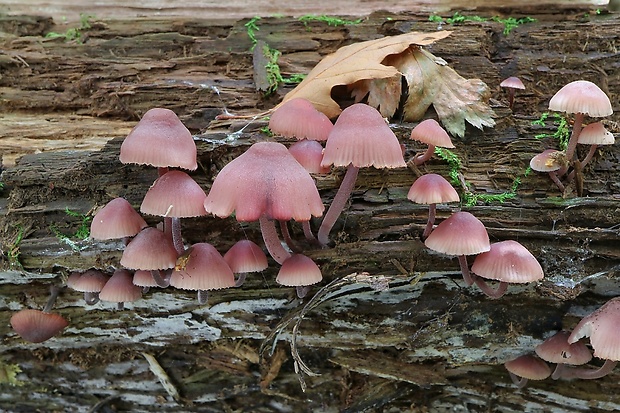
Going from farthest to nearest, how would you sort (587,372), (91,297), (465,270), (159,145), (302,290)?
(91,297)
(587,372)
(302,290)
(465,270)
(159,145)

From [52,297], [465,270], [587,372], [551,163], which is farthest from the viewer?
[52,297]

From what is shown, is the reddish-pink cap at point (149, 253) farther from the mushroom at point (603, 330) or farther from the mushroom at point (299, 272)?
the mushroom at point (603, 330)

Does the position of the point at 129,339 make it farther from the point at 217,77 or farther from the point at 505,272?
the point at 505,272

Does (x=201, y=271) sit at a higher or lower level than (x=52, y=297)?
higher

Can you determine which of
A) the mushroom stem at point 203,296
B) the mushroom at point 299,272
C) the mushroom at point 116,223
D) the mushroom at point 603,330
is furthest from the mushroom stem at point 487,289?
the mushroom at point 116,223

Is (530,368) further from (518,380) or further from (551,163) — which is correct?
(551,163)

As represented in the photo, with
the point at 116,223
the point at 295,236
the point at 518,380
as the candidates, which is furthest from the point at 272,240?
the point at 518,380
